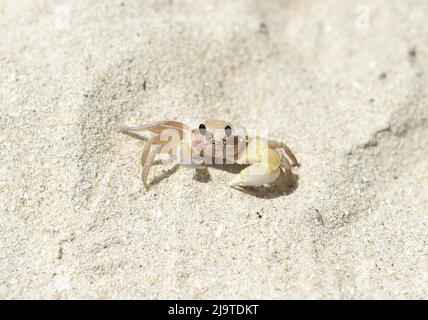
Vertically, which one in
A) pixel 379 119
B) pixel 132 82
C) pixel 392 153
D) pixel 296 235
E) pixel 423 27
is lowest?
pixel 296 235

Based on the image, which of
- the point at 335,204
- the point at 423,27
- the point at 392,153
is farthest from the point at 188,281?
the point at 423,27

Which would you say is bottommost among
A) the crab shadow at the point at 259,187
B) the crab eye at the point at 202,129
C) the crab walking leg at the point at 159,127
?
the crab shadow at the point at 259,187

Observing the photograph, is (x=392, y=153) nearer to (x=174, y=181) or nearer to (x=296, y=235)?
(x=296, y=235)

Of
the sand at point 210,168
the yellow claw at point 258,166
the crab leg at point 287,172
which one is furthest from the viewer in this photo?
the crab leg at point 287,172

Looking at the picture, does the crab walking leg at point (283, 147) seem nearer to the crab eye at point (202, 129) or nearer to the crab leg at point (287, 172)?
the crab leg at point (287, 172)

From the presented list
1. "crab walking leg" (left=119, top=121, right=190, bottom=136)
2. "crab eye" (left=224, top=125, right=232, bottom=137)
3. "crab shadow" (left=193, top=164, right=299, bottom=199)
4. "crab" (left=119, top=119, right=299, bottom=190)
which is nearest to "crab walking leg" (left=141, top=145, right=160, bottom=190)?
"crab" (left=119, top=119, right=299, bottom=190)

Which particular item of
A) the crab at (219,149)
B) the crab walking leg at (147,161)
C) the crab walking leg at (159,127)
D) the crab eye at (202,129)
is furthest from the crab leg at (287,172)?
the crab walking leg at (147,161)
